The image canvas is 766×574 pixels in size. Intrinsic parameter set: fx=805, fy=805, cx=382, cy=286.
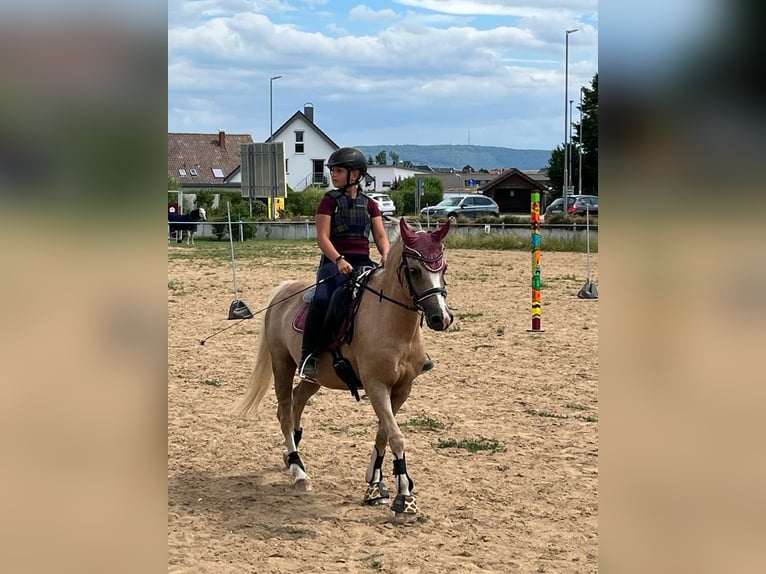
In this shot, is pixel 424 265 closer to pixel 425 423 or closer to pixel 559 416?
pixel 425 423

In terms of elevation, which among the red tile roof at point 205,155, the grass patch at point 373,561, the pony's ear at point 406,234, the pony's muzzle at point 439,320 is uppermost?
the red tile roof at point 205,155

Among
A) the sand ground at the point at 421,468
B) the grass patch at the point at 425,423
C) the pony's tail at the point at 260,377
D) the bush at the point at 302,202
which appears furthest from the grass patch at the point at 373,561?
the bush at the point at 302,202

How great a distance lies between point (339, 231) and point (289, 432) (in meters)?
1.62

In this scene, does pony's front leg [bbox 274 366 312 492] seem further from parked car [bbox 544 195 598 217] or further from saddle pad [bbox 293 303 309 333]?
parked car [bbox 544 195 598 217]

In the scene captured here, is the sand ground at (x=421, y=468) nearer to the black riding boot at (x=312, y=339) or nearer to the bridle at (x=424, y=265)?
the black riding boot at (x=312, y=339)

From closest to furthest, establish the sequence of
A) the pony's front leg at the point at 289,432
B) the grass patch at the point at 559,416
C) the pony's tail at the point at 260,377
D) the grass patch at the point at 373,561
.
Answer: the grass patch at the point at 373,561
the pony's front leg at the point at 289,432
the pony's tail at the point at 260,377
the grass patch at the point at 559,416

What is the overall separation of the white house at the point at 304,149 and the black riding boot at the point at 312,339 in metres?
68.6

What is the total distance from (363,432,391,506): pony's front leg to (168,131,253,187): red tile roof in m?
67.4

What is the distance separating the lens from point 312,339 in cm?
579

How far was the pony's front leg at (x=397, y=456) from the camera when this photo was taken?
17.2 ft
